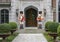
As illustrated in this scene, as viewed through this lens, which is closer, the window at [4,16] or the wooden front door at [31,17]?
the window at [4,16]

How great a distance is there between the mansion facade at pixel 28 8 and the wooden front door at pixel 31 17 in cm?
26

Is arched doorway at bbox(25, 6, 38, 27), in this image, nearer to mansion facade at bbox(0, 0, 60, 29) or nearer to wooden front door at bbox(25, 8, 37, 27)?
wooden front door at bbox(25, 8, 37, 27)

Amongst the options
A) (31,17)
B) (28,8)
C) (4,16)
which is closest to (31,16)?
(31,17)

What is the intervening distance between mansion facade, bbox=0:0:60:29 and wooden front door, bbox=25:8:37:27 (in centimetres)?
26

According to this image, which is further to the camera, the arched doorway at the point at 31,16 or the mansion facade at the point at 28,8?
the arched doorway at the point at 31,16

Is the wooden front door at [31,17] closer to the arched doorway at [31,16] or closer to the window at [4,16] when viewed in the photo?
the arched doorway at [31,16]

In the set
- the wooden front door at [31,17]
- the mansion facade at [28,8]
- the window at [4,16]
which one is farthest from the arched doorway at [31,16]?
the window at [4,16]

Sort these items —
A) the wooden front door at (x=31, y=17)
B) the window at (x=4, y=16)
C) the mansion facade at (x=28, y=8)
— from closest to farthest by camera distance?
the mansion facade at (x=28, y=8) → the window at (x=4, y=16) → the wooden front door at (x=31, y=17)

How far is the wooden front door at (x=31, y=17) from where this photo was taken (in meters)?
33.6

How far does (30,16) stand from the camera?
33688mm

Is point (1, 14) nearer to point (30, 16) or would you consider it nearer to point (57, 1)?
point (30, 16)

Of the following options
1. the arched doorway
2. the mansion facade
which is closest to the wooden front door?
the arched doorway

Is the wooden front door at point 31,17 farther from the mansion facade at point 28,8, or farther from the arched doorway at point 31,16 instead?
the mansion facade at point 28,8

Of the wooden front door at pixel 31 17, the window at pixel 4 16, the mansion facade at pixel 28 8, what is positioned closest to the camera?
the mansion facade at pixel 28 8
